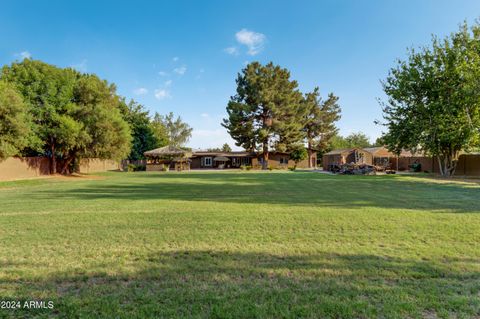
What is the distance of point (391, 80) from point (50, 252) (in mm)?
23709

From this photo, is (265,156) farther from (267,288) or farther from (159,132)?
(267,288)

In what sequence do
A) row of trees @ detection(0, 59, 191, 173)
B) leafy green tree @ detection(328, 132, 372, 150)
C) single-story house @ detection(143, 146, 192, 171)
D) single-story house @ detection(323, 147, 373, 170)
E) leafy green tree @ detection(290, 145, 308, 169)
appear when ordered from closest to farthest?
row of trees @ detection(0, 59, 191, 173) → single-story house @ detection(323, 147, 373, 170) → single-story house @ detection(143, 146, 192, 171) → leafy green tree @ detection(290, 145, 308, 169) → leafy green tree @ detection(328, 132, 372, 150)

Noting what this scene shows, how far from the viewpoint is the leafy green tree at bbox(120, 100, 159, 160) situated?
1577 inches

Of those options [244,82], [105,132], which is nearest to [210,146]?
[244,82]

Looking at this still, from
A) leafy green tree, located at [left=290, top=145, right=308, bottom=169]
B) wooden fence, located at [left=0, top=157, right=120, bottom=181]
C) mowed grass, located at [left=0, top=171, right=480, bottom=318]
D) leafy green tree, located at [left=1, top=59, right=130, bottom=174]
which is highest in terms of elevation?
leafy green tree, located at [left=1, top=59, right=130, bottom=174]

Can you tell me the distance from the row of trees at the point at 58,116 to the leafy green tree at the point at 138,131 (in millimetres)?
12839

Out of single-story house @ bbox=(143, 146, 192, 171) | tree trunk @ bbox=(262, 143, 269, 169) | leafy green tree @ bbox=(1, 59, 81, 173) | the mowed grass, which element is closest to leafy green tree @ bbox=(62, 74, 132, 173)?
leafy green tree @ bbox=(1, 59, 81, 173)

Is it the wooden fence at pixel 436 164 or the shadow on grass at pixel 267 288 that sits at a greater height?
the wooden fence at pixel 436 164

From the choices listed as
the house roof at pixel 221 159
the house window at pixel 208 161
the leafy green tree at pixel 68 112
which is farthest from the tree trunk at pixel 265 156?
the leafy green tree at pixel 68 112

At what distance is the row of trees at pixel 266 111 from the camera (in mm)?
37500

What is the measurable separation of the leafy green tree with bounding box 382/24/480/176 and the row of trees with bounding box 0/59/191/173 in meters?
24.5

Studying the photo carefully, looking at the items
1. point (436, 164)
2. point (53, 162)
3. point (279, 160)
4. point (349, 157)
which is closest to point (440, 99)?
point (436, 164)

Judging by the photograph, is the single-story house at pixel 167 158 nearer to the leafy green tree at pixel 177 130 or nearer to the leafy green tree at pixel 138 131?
the leafy green tree at pixel 138 131

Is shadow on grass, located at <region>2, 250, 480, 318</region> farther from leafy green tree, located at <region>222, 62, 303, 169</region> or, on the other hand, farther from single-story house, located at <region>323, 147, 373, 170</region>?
leafy green tree, located at <region>222, 62, 303, 169</region>
